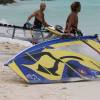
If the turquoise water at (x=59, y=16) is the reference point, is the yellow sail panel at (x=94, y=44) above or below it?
above

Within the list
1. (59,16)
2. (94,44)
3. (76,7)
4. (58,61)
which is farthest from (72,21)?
(59,16)

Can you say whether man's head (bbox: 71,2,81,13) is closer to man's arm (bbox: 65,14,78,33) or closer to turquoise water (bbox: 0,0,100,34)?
man's arm (bbox: 65,14,78,33)

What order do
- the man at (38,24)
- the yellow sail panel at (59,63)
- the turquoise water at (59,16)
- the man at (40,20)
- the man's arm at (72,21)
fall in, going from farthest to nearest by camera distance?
the turquoise water at (59,16)
the man at (40,20)
the man at (38,24)
the man's arm at (72,21)
the yellow sail panel at (59,63)

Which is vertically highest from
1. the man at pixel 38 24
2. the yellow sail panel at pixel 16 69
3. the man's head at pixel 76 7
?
the man's head at pixel 76 7

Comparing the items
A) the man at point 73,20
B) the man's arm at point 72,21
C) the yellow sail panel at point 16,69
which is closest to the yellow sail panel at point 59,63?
the yellow sail panel at point 16,69

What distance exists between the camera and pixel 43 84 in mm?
8547

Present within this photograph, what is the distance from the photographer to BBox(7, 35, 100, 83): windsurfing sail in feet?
28.1

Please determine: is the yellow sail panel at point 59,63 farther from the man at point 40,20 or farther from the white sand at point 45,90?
the man at point 40,20

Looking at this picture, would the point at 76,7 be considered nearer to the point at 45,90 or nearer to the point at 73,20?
the point at 73,20

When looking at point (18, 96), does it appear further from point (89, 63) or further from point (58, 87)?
point (89, 63)

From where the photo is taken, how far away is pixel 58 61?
8734mm

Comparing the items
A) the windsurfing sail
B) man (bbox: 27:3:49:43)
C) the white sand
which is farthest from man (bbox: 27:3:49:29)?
the windsurfing sail

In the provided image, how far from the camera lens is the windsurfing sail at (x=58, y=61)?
28.1 feet

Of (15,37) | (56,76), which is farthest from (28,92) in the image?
(15,37)
